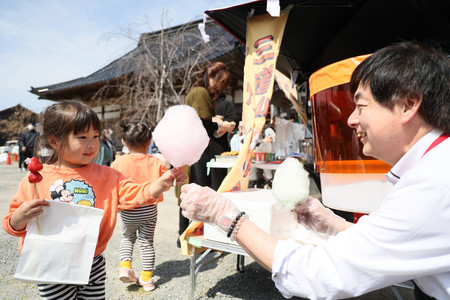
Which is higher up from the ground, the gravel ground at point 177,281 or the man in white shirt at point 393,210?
the man in white shirt at point 393,210

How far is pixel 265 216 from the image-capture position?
6.86 feet

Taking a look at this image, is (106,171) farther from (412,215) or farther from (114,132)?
(114,132)

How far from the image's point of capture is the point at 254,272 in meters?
2.96

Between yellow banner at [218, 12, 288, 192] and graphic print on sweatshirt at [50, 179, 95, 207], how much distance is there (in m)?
1.21

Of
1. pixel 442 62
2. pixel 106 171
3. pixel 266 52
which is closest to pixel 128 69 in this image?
pixel 266 52

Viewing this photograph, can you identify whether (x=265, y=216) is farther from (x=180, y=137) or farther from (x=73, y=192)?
(x=73, y=192)

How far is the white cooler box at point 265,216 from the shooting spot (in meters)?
2.08

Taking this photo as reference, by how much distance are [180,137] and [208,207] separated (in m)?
0.48

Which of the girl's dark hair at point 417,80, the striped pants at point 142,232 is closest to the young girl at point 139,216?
the striped pants at point 142,232

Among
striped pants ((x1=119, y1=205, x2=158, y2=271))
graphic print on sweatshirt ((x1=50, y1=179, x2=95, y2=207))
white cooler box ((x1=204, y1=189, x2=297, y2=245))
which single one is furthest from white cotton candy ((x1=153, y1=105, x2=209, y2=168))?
striped pants ((x1=119, y1=205, x2=158, y2=271))

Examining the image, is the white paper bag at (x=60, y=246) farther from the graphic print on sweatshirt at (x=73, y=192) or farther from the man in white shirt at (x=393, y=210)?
the man in white shirt at (x=393, y=210)

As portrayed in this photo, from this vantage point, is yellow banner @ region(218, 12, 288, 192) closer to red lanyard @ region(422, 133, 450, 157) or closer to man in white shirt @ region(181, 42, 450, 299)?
man in white shirt @ region(181, 42, 450, 299)

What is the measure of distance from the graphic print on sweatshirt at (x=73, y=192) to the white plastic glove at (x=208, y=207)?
2.35 ft

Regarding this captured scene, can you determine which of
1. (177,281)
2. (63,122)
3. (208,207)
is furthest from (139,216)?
(208,207)
